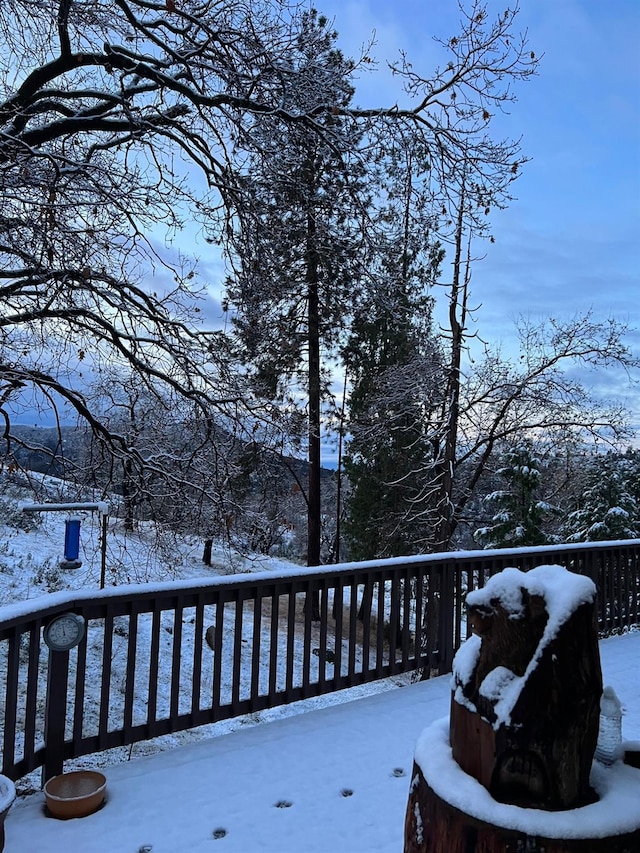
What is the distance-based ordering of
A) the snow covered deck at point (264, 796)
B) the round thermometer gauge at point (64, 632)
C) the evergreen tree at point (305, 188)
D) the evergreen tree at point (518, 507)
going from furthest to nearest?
the evergreen tree at point (518, 507) < the evergreen tree at point (305, 188) < the round thermometer gauge at point (64, 632) < the snow covered deck at point (264, 796)

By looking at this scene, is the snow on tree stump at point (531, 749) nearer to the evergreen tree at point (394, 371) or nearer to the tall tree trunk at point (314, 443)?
the evergreen tree at point (394, 371)

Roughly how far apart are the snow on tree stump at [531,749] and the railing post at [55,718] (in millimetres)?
2066

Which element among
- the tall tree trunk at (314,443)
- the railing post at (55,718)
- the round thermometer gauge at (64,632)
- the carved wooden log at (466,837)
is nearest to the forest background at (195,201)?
the round thermometer gauge at (64,632)

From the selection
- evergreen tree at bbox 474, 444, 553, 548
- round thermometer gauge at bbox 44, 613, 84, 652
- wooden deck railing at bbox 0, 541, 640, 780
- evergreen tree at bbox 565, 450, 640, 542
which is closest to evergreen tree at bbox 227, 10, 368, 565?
wooden deck railing at bbox 0, 541, 640, 780

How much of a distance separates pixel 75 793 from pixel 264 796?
83cm

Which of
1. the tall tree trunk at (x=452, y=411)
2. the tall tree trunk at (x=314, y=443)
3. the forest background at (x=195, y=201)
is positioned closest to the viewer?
the forest background at (x=195, y=201)

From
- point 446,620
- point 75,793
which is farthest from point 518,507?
point 75,793

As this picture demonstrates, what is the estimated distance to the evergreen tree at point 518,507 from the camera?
1236 cm

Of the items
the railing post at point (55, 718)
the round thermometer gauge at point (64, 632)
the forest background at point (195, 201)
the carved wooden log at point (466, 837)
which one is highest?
the forest background at point (195, 201)

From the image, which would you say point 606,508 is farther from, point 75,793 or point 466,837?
point 466,837

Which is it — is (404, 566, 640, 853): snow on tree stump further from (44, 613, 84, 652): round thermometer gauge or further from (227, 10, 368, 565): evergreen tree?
(227, 10, 368, 565): evergreen tree

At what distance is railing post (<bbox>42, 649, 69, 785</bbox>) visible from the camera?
2635 mm

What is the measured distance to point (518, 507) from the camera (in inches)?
505

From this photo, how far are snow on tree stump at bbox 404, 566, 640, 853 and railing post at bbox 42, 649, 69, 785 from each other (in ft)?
6.78
